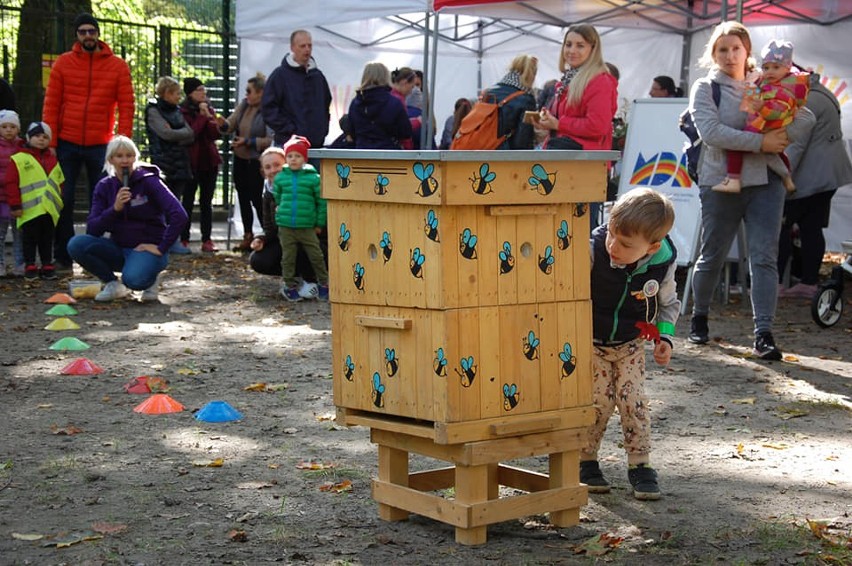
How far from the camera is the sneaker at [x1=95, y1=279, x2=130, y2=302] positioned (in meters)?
10.7

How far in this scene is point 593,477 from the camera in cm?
520

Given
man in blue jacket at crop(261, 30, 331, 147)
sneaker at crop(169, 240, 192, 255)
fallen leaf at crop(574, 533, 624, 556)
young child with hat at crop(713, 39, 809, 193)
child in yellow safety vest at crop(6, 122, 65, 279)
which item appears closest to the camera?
fallen leaf at crop(574, 533, 624, 556)

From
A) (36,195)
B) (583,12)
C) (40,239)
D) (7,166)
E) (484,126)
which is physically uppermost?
(583,12)

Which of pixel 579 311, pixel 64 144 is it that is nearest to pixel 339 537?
pixel 579 311

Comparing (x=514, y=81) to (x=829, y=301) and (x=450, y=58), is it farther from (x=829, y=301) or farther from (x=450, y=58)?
(x=450, y=58)

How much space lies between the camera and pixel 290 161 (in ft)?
35.1

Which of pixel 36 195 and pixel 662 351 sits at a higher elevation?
pixel 36 195

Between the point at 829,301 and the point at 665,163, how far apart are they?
2019mm

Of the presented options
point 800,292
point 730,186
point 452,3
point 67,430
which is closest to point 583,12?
point 452,3

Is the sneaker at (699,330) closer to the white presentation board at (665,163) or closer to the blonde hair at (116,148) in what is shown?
the white presentation board at (665,163)

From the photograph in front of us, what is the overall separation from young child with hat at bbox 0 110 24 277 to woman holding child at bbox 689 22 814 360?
6.69m

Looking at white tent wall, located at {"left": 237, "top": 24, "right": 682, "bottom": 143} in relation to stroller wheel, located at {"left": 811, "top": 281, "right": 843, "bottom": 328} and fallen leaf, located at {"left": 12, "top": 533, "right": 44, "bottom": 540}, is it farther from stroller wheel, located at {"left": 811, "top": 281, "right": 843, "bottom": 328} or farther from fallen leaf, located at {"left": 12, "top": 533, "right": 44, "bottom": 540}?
fallen leaf, located at {"left": 12, "top": 533, "right": 44, "bottom": 540}

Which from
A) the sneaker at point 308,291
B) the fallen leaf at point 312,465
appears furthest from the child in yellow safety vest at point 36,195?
the fallen leaf at point 312,465

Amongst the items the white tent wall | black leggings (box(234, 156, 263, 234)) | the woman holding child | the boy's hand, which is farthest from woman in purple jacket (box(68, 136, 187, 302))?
the boy's hand
